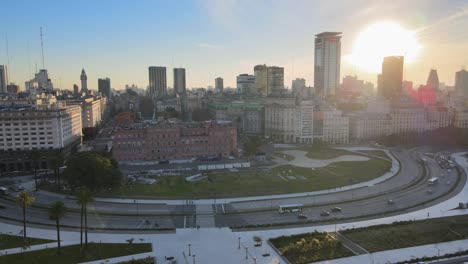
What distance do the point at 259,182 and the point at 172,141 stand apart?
2234 centimetres

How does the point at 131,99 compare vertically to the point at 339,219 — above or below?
above

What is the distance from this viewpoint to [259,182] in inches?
2163

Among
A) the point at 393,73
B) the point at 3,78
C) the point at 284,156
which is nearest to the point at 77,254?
the point at 284,156

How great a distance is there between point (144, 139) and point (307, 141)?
49166 mm

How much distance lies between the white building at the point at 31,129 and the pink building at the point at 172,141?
39.1ft

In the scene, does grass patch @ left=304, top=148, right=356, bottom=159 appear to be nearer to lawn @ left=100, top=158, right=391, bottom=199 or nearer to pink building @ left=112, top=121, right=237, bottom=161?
lawn @ left=100, top=158, right=391, bottom=199

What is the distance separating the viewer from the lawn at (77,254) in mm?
30391

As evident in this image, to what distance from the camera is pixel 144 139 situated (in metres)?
68.1

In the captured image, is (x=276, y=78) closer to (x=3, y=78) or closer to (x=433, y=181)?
(x=3, y=78)

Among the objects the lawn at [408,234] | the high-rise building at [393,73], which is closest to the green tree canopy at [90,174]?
the lawn at [408,234]

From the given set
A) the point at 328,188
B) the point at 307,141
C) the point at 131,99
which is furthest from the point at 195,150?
the point at 131,99

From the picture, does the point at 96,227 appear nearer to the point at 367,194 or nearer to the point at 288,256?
the point at 288,256

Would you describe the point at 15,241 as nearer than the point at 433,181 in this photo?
Yes

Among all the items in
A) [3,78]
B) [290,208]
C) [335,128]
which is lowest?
[290,208]
